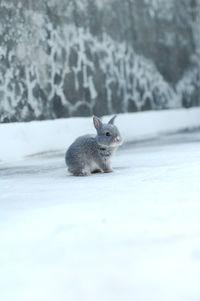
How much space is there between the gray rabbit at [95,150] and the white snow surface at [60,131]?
3.47 ft

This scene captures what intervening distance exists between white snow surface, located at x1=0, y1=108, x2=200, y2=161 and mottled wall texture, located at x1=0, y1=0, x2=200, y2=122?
0.24 feet

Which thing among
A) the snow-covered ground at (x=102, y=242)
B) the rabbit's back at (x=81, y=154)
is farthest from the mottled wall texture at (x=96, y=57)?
the snow-covered ground at (x=102, y=242)

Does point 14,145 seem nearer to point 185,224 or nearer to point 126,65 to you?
point 126,65

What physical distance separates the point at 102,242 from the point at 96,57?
3.47m

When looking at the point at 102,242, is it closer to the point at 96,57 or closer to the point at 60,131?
the point at 60,131

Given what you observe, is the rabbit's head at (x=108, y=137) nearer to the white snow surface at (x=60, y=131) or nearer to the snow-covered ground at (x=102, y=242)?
the snow-covered ground at (x=102, y=242)

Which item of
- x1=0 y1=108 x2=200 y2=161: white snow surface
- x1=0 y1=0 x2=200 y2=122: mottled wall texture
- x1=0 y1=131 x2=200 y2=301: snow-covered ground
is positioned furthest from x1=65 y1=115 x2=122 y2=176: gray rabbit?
x1=0 y1=0 x2=200 y2=122: mottled wall texture

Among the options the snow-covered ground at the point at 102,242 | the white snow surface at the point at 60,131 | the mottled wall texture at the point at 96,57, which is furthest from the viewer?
the mottled wall texture at the point at 96,57

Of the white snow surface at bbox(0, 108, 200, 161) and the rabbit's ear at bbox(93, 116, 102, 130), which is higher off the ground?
the rabbit's ear at bbox(93, 116, 102, 130)

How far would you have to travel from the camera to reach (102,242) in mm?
1386

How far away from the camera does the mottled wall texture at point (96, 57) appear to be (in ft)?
12.4

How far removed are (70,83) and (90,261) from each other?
3160mm

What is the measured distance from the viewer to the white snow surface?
3652mm

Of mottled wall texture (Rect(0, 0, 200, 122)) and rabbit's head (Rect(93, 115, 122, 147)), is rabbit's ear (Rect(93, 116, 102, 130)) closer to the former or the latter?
rabbit's head (Rect(93, 115, 122, 147))
